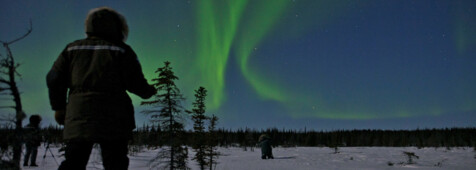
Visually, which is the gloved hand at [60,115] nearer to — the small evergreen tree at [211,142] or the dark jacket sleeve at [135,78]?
the dark jacket sleeve at [135,78]

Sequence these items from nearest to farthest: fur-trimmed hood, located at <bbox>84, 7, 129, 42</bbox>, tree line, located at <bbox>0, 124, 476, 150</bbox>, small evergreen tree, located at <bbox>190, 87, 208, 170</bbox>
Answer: fur-trimmed hood, located at <bbox>84, 7, 129, 42</bbox>
small evergreen tree, located at <bbox>190, 87, 208, 170</bbox>
tree line, located at <bbox>0, 124, 476, 150</bbox>

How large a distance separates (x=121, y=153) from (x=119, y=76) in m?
0.68

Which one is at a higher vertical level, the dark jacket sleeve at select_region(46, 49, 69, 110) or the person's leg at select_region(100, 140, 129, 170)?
the dark jacket sleeve at select_region(46, 49, 69, 110)

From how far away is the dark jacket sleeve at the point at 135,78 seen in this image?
3170 millimetres

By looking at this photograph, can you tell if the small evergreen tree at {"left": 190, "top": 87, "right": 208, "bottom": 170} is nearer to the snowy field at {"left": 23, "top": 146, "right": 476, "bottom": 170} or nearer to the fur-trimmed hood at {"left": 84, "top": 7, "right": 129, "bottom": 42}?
the snowy field at {"left": 23, "top": 146, "right": 476, "bottom": 170}

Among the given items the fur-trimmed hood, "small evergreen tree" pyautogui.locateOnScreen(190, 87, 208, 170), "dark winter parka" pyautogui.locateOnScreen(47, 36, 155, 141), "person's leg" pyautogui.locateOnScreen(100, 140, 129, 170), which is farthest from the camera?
"small evergreen tree" pyautogui.locateOnScreen(190, 87, 208, 170)

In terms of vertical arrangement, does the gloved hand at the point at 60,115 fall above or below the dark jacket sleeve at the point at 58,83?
below

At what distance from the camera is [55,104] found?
118 inches

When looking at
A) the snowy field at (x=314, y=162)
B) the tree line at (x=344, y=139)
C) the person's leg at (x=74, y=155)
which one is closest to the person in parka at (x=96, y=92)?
the person's leg at (x=74, y=155)

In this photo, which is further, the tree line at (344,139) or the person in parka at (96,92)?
the tree line at (344,139)

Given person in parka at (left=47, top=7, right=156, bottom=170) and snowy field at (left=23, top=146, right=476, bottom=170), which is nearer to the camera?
person in parka at (left=47, top=7, right=156, bottom=170)

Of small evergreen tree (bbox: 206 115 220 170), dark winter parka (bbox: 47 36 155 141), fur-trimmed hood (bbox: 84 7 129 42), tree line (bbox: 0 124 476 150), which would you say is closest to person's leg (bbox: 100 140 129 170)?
dark winter parka (bbox: 47 36 155 141)

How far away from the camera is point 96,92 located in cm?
291

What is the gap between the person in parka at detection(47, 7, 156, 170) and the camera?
2.89 metres
